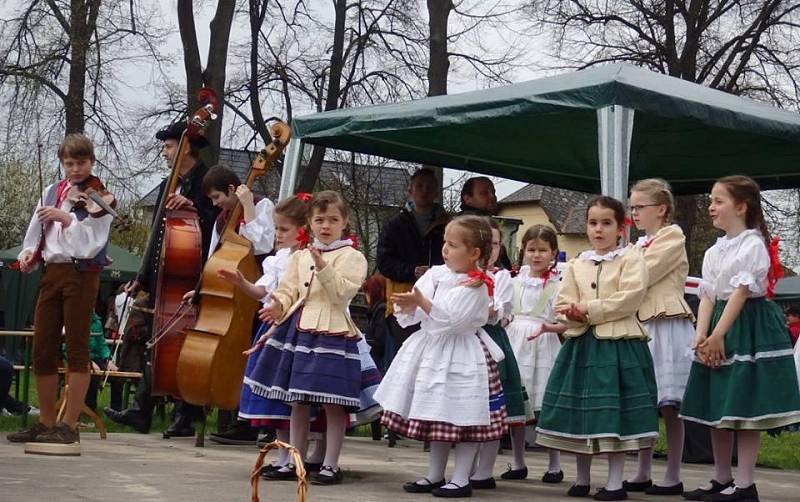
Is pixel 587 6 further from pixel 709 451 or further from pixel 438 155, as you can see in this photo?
pixel 709 451

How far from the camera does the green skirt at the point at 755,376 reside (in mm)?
5996

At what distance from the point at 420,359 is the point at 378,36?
52.3ft

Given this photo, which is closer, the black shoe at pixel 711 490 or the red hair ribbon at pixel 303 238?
the black shoe at pixel 711 490

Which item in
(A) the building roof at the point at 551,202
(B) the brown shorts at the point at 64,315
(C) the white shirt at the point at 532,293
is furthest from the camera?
(A) the building roof at the point at 551,202

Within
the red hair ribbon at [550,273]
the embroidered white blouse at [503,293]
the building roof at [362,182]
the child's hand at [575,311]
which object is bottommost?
the child's hand at [575,311]

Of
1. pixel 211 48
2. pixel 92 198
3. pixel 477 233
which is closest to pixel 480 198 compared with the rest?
pixel 477 233

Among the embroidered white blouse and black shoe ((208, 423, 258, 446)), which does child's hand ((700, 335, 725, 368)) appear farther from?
black shoe ((208, 423, 258, 446))

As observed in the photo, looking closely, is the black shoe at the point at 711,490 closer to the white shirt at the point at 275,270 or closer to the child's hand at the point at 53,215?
the white shirt at the point at 275,270

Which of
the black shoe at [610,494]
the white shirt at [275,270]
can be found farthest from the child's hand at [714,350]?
the white shirt at [275,270]

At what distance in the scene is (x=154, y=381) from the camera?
26.9 feet

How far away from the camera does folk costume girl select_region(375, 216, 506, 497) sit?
6016mm

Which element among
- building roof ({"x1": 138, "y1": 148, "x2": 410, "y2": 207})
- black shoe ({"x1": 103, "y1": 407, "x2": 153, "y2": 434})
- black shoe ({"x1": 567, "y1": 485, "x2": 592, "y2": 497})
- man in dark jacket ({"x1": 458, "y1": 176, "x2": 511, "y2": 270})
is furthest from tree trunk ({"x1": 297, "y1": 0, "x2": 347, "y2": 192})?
black shoe ({"x1": 567, "y1": 485, "x2": 592, "y2": 497})

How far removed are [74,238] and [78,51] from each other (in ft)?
44.8

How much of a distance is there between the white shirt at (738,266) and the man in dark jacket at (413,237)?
3.14m
